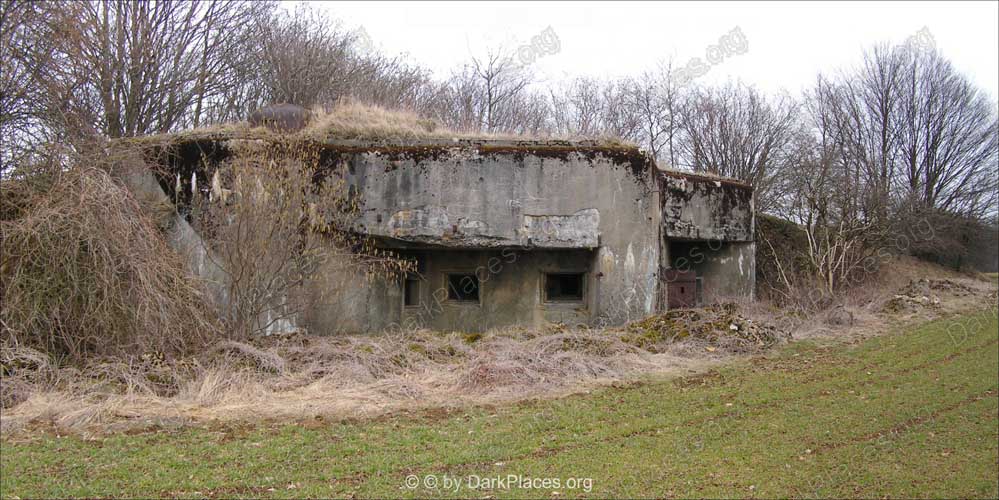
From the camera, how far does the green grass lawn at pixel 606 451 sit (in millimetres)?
5035

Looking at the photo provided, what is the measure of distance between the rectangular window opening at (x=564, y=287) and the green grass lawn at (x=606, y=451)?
13.6ft

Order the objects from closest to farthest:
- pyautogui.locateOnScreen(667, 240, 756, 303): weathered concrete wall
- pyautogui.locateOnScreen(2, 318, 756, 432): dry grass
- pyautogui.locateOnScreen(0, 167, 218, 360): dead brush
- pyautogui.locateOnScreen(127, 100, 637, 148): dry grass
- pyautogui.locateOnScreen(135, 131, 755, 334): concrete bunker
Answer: pyautogui.locateOnScreen(2, 318, 756, 432): dry grass → pyautogui.locateOnScreen(0, 167, 218, 360): dead brush → pyautogui.locateOnScreen(127, 100, 637, 148): dry grass → pyautogui.locateOnScreen(135, 131, 755, 334): concrete bunker → pyautogui.locateOnScreen(667, 240, 756, 303): weathered concrete wall

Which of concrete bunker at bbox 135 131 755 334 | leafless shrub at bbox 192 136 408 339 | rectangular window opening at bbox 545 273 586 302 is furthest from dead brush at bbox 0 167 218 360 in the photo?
rectangular window opening at bbox 545 273 586 302

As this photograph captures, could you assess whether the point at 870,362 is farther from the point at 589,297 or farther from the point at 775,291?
the point at 775,291

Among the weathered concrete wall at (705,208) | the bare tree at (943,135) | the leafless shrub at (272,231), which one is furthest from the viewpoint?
the bare tree at (943,135)

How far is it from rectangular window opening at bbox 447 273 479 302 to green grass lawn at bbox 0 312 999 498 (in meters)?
4.63

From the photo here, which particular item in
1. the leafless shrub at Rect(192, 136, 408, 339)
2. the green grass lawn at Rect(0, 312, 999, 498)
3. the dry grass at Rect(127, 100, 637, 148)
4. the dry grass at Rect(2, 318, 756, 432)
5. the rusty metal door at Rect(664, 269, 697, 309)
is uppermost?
the dry grass at Rect(127, 100, 637, 148)

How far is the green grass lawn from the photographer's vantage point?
5.04 metres

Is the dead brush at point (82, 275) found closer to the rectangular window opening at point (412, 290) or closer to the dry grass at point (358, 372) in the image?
the dry grass at point (358, 372)

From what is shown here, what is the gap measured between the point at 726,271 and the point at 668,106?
46.3 feet

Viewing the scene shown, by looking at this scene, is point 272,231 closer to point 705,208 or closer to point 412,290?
point 412,290

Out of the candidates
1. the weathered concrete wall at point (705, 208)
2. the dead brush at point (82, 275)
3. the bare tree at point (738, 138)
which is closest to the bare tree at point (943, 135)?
the bare tree at point (738, 138)

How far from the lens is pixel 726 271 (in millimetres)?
15500

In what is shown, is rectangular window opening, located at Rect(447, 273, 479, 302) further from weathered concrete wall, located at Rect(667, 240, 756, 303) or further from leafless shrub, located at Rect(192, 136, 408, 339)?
weathered concrete wall, located at Rect(667, 240, 756, 303)
